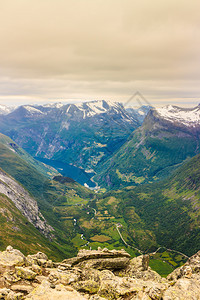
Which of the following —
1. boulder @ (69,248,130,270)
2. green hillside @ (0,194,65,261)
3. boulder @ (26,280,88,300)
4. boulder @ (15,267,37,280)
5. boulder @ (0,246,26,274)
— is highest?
boulder @ (26,280,88,300)

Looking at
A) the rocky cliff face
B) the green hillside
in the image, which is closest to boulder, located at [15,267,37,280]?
the rocky cliff face

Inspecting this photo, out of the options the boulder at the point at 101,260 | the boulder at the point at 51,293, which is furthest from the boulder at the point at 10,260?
the boulder at the point at 101,260

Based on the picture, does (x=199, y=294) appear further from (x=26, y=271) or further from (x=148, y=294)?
(x=26, y=271)

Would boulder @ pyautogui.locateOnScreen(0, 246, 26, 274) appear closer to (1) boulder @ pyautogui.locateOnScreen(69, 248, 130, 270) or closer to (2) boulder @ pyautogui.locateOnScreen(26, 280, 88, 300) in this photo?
(2) boulder @ pyautogui.locateOnScreen(26, 280, 88, 300)

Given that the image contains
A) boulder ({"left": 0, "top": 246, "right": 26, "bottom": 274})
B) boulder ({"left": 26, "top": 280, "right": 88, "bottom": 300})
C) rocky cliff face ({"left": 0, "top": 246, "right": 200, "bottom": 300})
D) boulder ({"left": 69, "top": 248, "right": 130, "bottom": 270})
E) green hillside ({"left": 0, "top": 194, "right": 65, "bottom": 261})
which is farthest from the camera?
green hillside ({"left": 0, "top": 194, "right": 65, "bottom": 261})

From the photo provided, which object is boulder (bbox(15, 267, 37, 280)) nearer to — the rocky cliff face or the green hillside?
the rocky cliff face

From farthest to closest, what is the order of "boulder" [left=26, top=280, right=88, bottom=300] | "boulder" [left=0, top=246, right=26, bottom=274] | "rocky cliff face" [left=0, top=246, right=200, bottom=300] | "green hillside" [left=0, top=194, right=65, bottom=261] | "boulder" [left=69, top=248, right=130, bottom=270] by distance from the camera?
"green hillside" [left=0, top=194, right=65, bottom=261] → "boulder" [left=69, top=248, right=130, bottom=270] → "boulder" [left=0, top=246, right=26, bottom=274] → "rocky cliff face" [left=0, top=246, right=200, bottom=300] → "boulder" [left=26, top=280, right=88, bottom=300]

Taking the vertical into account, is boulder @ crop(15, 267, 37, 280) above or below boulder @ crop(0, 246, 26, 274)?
above

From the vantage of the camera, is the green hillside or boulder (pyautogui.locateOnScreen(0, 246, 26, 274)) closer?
boulder (pyautogui.locateOnScreen(0, 246, 26, 274))

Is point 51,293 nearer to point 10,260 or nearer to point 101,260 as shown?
point 10,260

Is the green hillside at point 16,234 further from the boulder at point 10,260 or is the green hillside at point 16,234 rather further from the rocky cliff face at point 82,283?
the rocky cliff face at point 82,283

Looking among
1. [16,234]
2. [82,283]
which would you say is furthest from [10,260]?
[16,234]
